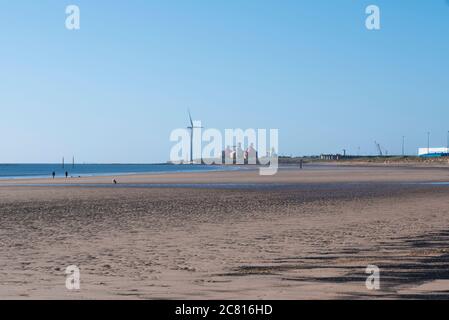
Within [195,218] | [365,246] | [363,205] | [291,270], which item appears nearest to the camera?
[291,270]

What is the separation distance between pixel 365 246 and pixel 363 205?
1130 cm

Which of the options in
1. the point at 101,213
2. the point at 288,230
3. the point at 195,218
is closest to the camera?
the point at 288,230

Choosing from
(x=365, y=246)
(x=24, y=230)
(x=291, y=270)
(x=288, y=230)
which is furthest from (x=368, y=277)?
(x=24, y=230)

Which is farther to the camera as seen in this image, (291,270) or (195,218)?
(195,218)

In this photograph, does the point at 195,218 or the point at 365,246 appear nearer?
the point at 365,246

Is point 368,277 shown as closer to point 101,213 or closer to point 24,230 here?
point 24,230

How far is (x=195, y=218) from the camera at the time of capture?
1908 centimetres

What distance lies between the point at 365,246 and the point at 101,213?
36.2ft

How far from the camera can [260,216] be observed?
64.4 ft
